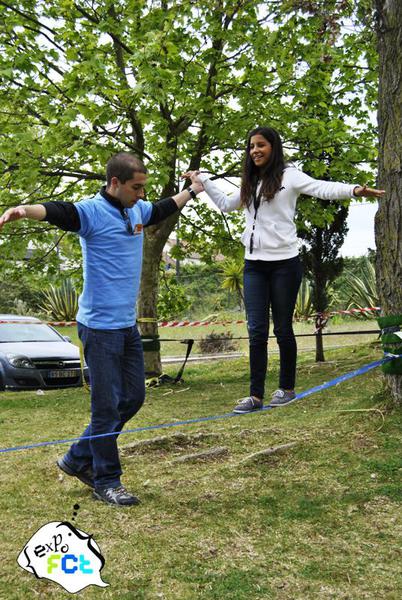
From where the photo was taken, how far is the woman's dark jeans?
14.1ft

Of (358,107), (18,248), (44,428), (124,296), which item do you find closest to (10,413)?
(44,428)

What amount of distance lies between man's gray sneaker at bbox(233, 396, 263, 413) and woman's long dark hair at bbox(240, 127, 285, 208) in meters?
1.34

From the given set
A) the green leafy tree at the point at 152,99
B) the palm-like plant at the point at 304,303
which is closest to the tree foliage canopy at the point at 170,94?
the green leafy tree at the point at 152,99

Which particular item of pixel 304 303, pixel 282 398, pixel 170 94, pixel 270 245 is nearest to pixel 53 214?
pixel 270 245

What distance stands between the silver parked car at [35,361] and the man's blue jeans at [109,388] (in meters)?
6.09

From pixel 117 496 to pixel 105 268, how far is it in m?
1.44

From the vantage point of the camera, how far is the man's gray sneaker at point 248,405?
4305 mm

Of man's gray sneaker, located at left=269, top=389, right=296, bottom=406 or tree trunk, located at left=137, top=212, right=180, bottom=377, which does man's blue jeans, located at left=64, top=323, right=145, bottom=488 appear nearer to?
man's gray sneaker, located at left=269, top=389, right=296, bottom=406

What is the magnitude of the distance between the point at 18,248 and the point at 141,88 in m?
4.97

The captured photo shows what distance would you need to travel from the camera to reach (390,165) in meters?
4.94

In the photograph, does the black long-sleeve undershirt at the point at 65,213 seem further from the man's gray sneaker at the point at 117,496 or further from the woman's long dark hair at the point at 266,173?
the man's gray sneaker at the point at 117,496

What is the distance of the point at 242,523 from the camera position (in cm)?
367

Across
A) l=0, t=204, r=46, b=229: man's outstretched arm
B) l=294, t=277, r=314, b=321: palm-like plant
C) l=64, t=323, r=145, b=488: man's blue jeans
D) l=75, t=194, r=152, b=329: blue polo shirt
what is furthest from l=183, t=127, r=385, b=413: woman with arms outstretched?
l=294, t=277, r=314, b=321: palm-like plant

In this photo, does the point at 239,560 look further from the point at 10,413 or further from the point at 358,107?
the point at 358,107
